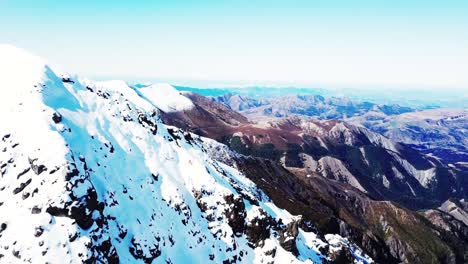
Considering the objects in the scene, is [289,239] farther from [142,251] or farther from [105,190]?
[105,190]

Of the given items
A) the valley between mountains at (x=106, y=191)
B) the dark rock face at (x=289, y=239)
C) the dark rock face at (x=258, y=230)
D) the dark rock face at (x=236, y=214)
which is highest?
the valley between mountains at (x=106, y=191)

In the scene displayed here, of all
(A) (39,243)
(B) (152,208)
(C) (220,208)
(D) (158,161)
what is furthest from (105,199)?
(C) (220,208)

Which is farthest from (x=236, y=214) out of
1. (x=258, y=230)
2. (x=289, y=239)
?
(x=289, y=239)

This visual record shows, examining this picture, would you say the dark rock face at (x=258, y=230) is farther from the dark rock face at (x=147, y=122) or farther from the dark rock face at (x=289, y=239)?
the dark rock face at (x=147, y=122)

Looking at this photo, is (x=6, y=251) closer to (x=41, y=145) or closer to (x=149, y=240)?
(x=41, y=145)

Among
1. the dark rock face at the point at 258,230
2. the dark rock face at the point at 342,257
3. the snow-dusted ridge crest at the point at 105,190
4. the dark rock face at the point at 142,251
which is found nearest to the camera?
the snow-dusted ridge crest at the point at 105,190

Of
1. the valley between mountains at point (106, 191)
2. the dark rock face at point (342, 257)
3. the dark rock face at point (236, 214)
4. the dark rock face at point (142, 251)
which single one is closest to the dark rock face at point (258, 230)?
the valley between mountains at point (106, 191)

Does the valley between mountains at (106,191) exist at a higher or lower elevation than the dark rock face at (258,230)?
higher

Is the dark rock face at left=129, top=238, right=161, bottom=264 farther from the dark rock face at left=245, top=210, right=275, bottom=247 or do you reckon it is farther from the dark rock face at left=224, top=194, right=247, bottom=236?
→ the dark rock face at left=245, top=210, right=275, bottom=247
